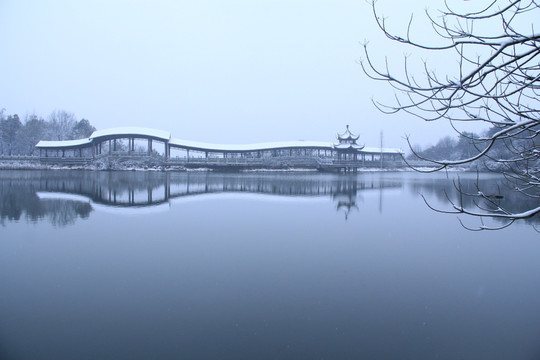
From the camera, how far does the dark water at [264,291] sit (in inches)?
133

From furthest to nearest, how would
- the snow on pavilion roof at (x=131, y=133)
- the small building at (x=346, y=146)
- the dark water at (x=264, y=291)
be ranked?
the small building at (x=346, y=146) → the snow on pavilion roof at (x=131, y=133) → the dark water at (x=264, y=291)

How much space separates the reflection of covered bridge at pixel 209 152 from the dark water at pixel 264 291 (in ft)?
100.0

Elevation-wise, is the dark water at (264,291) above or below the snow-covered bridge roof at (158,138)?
below

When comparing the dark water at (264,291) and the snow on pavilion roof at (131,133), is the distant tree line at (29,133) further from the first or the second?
the dark water at (264,291)

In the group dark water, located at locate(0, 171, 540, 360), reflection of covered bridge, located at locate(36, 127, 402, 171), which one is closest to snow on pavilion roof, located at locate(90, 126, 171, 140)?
reflection of covered bridge, located at locate(36, 127, 402, 171)

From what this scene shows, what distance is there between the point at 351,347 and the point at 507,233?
7376mm

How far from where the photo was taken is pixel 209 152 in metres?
43.5

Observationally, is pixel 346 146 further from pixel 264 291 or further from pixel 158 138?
pixel 264 291

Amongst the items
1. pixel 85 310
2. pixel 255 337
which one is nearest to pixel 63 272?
pixel 85 310

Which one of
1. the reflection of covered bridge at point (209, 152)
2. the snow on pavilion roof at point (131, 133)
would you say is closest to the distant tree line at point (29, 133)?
the reflection of covered bridge at point (209, 152)

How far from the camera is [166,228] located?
856 centimetres

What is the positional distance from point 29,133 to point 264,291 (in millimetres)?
55394

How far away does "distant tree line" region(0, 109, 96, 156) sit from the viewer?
45.6 m

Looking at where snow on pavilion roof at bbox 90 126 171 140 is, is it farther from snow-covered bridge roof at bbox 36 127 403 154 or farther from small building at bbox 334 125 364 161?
small building at bbox 334 125 364 161
